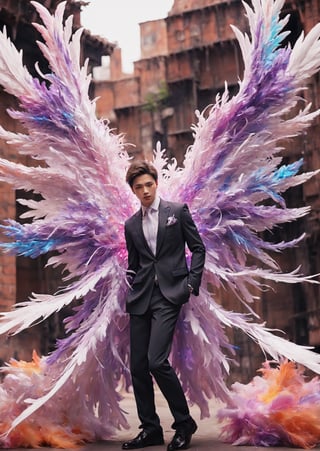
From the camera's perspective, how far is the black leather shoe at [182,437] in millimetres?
4838

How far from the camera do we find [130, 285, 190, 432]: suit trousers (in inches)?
192

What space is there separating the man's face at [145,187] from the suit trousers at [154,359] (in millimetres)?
663

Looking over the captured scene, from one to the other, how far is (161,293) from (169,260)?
0.25 metres

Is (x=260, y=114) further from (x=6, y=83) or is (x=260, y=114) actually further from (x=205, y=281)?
(x=6, y=83)

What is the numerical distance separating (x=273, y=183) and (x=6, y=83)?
237 cm

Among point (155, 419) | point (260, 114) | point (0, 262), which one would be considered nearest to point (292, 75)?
point (260, 114)

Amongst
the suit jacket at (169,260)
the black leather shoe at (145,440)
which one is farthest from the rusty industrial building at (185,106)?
the suit jacket at (169,260)

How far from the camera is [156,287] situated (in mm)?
5090

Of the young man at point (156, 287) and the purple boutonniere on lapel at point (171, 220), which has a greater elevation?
the purple boutonniere on lapel at point (171, 220)

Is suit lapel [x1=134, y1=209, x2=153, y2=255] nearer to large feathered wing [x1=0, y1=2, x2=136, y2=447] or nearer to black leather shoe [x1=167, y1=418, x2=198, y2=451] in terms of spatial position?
large feathered wing [x1=0, y1=2, x2=136, y2=447]

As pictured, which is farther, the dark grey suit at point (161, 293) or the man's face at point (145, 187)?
the man's face at point (145, 187)

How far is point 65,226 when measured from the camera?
571 cm

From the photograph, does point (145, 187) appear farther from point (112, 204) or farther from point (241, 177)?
point (241, 177)

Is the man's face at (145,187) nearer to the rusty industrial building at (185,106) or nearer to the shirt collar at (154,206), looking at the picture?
the shirt collar at (154,206)
